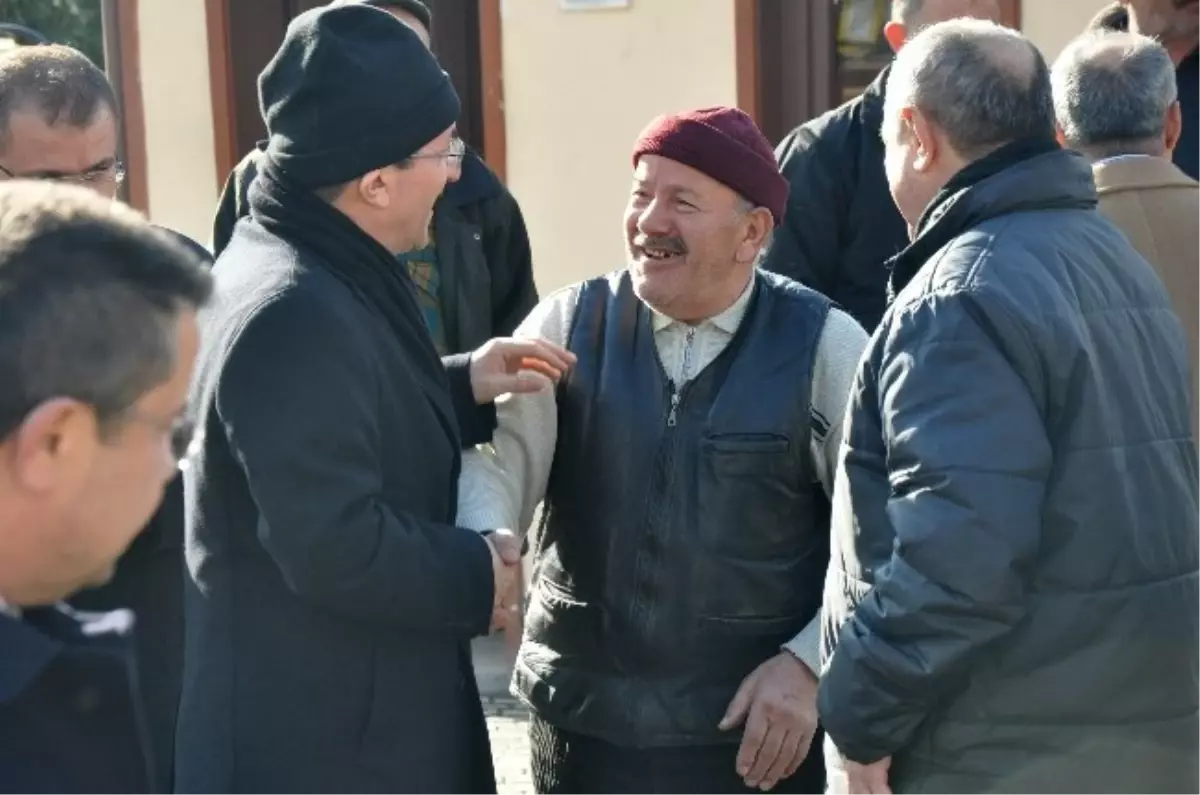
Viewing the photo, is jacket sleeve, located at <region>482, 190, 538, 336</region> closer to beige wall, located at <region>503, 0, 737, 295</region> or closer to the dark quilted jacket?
beige wall, located at <region>503, 0, 737, 295</region>

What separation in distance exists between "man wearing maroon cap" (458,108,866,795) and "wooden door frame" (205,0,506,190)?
3.28 metres

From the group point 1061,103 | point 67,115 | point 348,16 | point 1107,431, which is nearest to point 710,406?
point 1107,431

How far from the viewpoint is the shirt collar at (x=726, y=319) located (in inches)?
114

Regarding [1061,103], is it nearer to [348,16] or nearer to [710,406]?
[710,406]

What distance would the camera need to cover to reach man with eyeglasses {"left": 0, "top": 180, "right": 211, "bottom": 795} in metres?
1.35

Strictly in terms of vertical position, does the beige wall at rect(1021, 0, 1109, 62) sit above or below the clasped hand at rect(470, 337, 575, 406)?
above

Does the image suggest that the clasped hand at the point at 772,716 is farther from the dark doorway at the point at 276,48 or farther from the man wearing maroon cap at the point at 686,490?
the dark doorway at the point at 276,48

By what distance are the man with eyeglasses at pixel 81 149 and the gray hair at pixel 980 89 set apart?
1.22m

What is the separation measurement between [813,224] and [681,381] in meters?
1.24

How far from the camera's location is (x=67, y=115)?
307 cm

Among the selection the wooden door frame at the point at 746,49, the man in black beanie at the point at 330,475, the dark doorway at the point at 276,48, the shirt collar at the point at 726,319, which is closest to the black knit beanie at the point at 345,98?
the man in black beanie at the point at 330,475

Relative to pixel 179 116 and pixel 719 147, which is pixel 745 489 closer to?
pixel 719 147

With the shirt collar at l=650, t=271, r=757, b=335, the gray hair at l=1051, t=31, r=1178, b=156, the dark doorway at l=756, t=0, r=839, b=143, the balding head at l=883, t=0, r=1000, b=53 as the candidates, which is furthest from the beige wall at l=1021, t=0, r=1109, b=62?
the shirt collar at l=650, t=271, r=757, b=335

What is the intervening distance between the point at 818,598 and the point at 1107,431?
70cm
